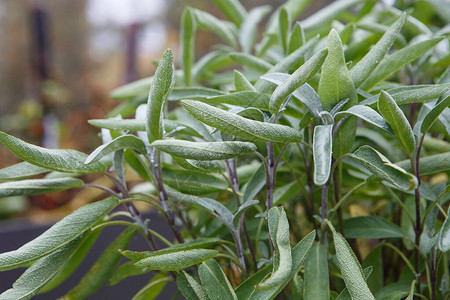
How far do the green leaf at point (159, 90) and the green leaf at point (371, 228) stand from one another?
Result: 0.81ft

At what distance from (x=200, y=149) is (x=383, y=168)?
0.48 ft

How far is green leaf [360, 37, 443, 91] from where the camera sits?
40 cm

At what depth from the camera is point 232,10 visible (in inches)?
27.8

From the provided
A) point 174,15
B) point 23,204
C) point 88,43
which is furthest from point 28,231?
point 88,43

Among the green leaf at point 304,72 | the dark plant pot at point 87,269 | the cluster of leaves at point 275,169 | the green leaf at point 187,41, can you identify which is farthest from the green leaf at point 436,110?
the dark plant pot at point 87,269

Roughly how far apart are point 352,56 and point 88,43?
2.90 m

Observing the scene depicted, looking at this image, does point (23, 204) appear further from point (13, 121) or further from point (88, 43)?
point (88, 43)

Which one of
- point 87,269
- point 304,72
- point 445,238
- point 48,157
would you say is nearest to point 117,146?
point 48,157

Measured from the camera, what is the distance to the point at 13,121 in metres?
2.54

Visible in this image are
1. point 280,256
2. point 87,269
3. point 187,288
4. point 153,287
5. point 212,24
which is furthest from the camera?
point 87,269

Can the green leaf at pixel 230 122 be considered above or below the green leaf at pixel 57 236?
above

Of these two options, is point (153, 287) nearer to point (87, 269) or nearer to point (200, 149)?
point (200, 149)

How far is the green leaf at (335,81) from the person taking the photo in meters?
0.35

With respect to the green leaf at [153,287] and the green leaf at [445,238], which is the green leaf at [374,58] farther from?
the green leaf at [153,287]
